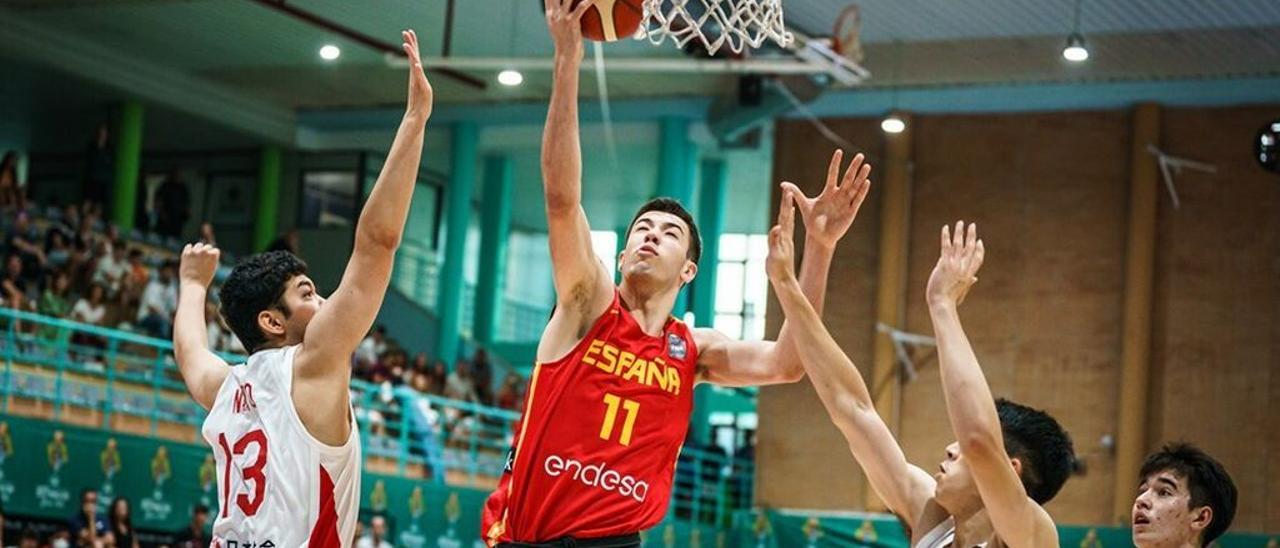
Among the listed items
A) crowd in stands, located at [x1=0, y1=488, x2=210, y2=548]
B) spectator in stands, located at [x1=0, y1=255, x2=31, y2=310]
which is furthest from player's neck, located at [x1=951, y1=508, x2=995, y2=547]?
spectator in stands, located at [x1=0, y1=255, x2=31, y2=310]

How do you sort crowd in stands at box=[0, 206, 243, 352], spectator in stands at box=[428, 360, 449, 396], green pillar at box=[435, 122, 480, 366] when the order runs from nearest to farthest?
crowd in stands at box=[0, 206, 243, 352] → spectator in stands at box=[428, 360, 449, 396] → green pillar at box=[435, 122, 480, 366]

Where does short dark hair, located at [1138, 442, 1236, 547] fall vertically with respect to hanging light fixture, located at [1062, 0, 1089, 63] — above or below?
below

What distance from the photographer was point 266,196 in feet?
102

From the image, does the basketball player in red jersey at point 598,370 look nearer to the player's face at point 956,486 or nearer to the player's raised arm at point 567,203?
the player's raised arm at point 567,203

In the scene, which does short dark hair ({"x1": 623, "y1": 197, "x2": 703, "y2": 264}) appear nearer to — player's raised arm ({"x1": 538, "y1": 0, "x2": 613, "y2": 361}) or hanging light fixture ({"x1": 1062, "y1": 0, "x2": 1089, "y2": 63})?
player's raised arm ({"x1": 538, "y1": 0, "x2": 613, "y2": 361})

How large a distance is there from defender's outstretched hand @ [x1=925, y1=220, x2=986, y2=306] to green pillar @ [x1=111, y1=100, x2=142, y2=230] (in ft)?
79.9

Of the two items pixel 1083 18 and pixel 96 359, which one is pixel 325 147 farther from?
pixel 1083 18

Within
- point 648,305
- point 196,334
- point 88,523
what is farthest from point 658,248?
point 88,523

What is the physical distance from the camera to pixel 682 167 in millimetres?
27047

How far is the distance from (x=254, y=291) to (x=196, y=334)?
0.74m

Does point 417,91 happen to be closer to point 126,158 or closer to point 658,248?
point 658,248

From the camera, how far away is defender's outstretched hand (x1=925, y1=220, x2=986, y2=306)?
5582 millimetres

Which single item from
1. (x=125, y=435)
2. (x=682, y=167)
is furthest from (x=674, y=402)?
(x=682, y=167)

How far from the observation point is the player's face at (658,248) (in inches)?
248
